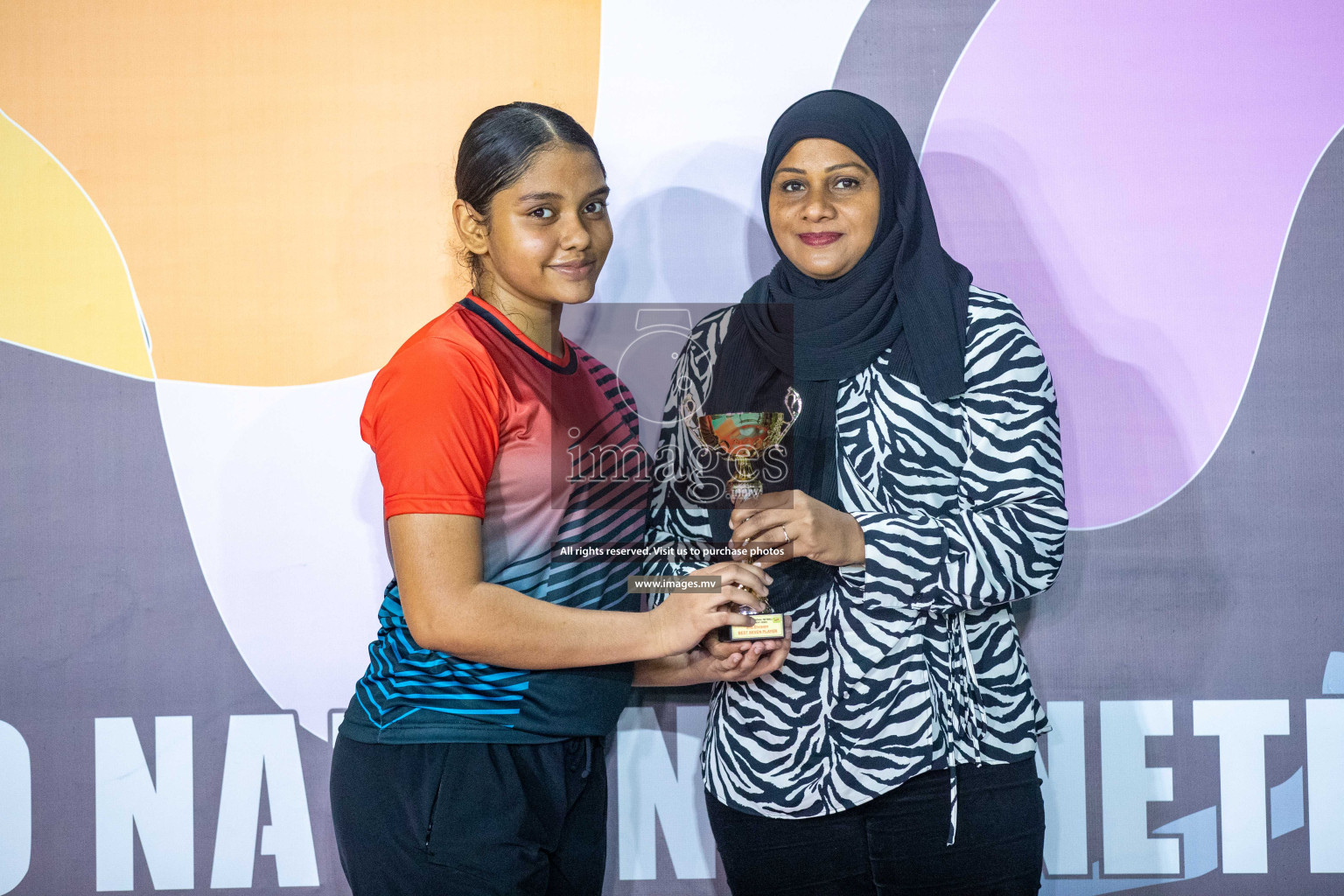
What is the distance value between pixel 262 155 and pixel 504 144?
826 mm

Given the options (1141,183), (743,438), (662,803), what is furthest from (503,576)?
(1141,183)

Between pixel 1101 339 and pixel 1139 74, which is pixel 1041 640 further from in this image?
pixel 1139 74

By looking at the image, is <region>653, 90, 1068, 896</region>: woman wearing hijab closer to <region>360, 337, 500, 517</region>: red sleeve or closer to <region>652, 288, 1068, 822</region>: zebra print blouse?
<region>652, 288, 1068, 822</region>: zebra print blouse

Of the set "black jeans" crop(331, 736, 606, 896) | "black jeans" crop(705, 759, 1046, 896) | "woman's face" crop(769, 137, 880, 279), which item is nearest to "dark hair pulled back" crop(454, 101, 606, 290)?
"woman's face" crop(769, 137, 880, 279)

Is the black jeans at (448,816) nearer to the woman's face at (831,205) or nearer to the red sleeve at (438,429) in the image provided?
the red sleeve at (438,429)

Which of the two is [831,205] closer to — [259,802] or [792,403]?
[792,403]

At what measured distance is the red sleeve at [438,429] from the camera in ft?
3.96

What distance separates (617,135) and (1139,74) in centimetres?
104

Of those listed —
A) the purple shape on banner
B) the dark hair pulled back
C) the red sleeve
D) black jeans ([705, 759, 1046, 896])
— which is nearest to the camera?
the red sleeve

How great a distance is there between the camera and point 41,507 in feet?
6.28

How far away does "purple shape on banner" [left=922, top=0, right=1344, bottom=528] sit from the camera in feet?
6.14

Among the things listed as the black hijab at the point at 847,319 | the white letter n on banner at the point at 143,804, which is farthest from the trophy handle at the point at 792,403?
the white letter n on banner at the point at 143,804

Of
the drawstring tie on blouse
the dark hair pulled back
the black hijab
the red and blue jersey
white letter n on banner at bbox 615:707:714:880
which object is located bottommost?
white letter n on banner at bbox 615:707:714:880

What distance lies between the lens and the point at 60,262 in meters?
1.90
